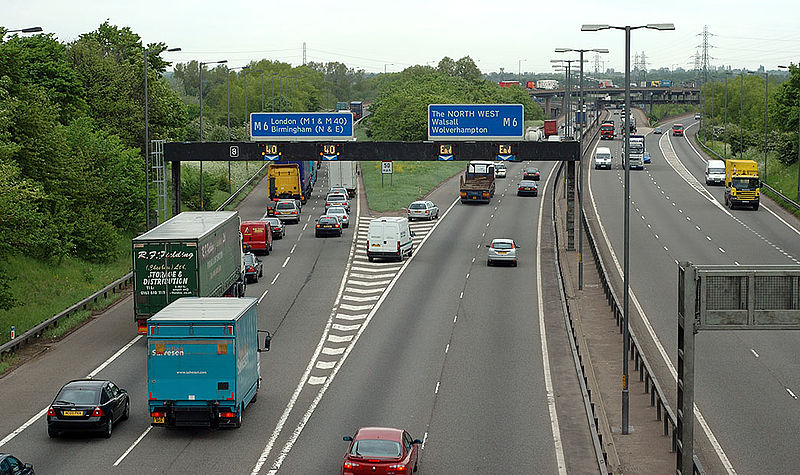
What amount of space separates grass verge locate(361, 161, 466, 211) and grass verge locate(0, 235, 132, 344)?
1224 inches

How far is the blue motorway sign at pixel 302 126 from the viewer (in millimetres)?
63625

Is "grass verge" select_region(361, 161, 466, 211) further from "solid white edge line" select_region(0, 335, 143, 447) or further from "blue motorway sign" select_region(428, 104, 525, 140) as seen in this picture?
"solid white edge line" select_region(0, 335, 143, 447)

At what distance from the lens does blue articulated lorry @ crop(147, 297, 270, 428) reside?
1153 inches

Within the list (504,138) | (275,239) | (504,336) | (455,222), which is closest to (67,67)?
(275,239)

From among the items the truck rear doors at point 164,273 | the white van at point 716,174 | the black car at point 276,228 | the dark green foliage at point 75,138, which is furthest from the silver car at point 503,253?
the white van at point 716,174

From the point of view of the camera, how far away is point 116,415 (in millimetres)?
30188

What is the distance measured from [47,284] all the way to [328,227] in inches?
836

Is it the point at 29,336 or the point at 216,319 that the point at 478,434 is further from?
the point at 29,336

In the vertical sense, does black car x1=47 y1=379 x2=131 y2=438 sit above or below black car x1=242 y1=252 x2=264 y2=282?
below

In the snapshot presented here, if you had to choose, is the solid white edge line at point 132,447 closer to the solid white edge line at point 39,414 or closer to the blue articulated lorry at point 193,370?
the blue articulated lorry at point 193,370

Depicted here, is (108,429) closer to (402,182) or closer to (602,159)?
(402,182)

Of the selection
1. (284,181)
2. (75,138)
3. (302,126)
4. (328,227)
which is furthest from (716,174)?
(75,138)

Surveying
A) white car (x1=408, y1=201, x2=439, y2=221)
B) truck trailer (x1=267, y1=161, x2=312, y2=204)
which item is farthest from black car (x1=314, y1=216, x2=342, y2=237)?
truck trailer (x1=267, y1=161, x2=312, y2=204)

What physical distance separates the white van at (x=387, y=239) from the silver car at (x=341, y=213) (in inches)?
467
